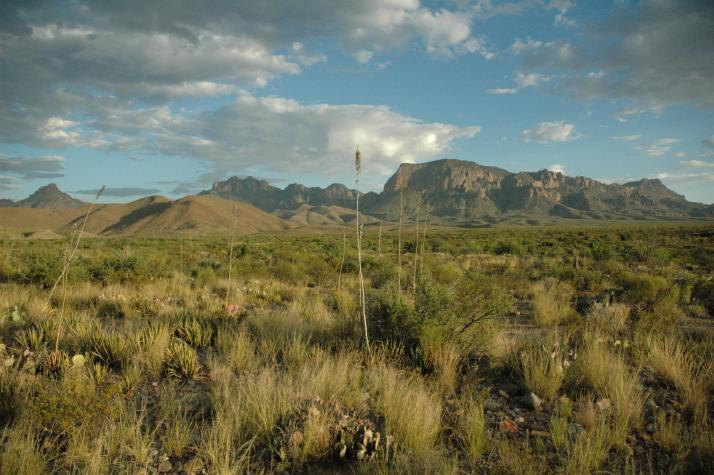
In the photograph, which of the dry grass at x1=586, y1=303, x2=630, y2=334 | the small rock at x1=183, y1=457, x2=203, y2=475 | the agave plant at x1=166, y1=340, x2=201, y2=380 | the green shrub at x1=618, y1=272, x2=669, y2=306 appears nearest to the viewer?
the small rock at x1=183, y1=457, x2=203, y2=475

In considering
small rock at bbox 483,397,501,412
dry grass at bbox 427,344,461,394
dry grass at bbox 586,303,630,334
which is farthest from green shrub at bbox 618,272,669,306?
small rock at bbox 483,397,501,412

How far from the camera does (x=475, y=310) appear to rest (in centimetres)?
525

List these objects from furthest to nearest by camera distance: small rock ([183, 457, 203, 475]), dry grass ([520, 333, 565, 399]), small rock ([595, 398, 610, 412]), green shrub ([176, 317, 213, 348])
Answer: green shrub ([176, 317, 213, 348]) < dry grass ([520, 333, 565, 399]) < small rock ([595, 398, 610, 412]) < small rock ([183, 457, 203, 475])

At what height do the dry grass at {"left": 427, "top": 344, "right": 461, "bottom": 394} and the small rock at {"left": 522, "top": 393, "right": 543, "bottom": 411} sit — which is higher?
the dry grass at {"left": 427, "top": 344, "right": 461, "bottom": 394}

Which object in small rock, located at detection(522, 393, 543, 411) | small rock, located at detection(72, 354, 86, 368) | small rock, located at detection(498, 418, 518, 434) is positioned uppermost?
small rock, located at detection(72, 354, 86, 368)

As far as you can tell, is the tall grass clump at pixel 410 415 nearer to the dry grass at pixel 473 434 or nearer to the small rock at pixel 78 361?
the dry grass at pixel 473 434

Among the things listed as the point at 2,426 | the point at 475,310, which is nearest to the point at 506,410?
the point at 475,310

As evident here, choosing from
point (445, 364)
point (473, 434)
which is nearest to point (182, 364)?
point (445, 364)

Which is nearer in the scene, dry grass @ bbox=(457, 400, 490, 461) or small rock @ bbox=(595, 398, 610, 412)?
dry grass @ bbox=(457, 400, 490, 461)

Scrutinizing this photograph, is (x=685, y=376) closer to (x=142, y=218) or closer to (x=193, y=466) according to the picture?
(x=193, y=466)

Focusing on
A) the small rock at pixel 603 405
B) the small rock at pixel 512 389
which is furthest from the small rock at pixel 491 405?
the small rock at pixel 603 405

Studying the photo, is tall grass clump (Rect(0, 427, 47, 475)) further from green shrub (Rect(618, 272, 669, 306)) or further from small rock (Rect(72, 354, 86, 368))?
green shrub (Rect(618, 272, 669, 306))

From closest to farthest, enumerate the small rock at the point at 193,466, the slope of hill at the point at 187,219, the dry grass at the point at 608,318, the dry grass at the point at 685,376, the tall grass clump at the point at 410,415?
the small rock at the point at 193,466 < the tall grass clump at the point at 410,415 < the dry grass at the point at 685,376 < the dry grass at the point at 608,318 < the slope of hill at the point at 187,219

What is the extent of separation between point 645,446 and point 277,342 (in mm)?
4028
